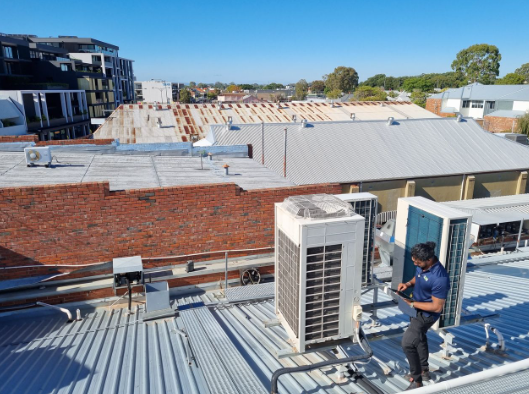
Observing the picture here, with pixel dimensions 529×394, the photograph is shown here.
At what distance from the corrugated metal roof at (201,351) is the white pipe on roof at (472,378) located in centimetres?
104

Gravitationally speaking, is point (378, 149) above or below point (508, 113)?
below

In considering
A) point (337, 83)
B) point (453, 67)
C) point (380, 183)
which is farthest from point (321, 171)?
point (453, 67)

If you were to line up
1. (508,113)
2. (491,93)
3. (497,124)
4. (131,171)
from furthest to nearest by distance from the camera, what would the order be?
1. (491,93)
2. (508,113)
3. (497,124)
4. (131,171)

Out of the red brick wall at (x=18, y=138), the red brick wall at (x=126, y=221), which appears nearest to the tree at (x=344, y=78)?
the red brick wall at (x=18, y=138)

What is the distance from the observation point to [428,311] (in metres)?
3.75

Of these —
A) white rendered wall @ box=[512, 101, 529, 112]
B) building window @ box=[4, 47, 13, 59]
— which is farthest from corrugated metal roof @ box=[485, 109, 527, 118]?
building window @ box=[4, 47, 13, 59]

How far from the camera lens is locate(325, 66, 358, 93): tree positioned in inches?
3494

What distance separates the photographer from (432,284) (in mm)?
3723

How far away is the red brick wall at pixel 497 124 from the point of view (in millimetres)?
41069

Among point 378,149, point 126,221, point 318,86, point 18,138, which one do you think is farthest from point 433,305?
point 318,86

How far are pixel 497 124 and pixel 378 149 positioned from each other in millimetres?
32520

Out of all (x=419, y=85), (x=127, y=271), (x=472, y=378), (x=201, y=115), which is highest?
(x=419, y=85)

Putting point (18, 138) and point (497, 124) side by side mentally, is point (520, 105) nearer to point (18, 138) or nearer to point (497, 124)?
point (497, 124)

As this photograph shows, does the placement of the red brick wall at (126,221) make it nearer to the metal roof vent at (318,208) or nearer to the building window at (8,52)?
the metal roof vent at (318,208)
